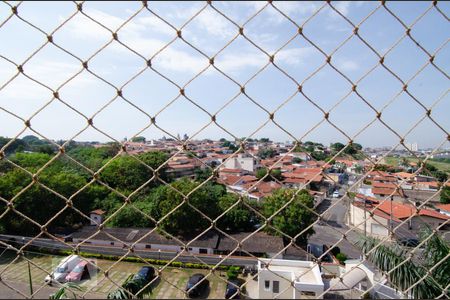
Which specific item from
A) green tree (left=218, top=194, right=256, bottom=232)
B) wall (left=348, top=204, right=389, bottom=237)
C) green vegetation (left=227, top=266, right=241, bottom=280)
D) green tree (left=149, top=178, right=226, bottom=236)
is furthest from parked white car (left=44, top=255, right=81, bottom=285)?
green tree (left=218, top=194, right=256, bottom=232)

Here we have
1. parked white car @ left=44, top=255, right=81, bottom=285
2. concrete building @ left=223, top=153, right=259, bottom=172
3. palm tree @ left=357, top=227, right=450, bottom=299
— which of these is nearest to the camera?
parked white car @ left=44, top=255, right=81, bottom=285

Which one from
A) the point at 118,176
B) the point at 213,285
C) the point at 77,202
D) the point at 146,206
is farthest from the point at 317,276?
the point at 118,176

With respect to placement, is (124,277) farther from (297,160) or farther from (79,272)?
(297,160)

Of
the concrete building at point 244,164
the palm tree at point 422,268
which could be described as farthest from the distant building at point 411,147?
the concrete building at point 244,164

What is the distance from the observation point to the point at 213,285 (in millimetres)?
6516

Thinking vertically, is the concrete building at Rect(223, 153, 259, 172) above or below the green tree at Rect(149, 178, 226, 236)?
above

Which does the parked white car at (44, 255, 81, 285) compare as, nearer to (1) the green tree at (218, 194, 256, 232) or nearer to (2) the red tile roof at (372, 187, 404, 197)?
(2) the red tile roof at (372, 187, 404, 197)

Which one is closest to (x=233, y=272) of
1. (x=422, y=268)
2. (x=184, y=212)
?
(x=184, y=212)

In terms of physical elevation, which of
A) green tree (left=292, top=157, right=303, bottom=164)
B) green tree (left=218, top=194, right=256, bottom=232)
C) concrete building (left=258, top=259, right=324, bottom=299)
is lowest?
Answer: green tree (left=218, top=194, right=256, bottom=232)

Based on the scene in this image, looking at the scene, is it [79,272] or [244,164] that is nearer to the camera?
[79,272]

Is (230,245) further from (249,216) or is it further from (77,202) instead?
(77,202)

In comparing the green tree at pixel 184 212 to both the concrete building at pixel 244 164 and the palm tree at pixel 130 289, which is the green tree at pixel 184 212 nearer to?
the palm tree at pixel 130 289

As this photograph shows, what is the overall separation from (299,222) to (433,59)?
678 centimetres

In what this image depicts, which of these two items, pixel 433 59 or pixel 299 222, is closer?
pixel 433 59
